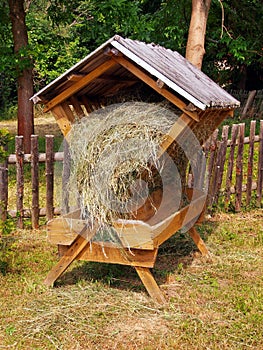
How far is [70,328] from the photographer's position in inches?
163

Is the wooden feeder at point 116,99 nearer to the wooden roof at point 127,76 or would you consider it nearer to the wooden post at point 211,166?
the wooden roof at point 127,76

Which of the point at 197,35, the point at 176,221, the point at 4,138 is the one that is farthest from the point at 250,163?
the point at 4,138

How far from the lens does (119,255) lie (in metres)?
4.57

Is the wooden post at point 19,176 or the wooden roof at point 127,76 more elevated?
the wooden roof at point 127,76

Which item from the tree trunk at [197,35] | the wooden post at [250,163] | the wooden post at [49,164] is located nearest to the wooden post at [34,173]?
the wooden post at [49,164]

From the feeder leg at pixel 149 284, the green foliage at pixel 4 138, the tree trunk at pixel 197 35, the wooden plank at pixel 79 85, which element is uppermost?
the tree trunk at pixel 197 35

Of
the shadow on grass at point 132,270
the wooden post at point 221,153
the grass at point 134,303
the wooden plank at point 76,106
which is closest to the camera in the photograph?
the grass at point 134,303

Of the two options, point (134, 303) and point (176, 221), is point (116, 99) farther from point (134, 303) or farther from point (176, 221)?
point (134, 303)

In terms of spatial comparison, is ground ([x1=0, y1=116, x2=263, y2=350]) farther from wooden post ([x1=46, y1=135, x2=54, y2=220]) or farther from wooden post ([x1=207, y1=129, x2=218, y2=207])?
wooden post ([x1=207, y1=129, x2=218, y2=207])

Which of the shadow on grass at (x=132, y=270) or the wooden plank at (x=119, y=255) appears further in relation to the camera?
the shadow on grass at (x=132, y=270)

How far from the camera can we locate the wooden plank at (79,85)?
4.44 metres

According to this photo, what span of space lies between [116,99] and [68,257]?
1.70 meters

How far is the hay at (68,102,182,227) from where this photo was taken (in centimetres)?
430

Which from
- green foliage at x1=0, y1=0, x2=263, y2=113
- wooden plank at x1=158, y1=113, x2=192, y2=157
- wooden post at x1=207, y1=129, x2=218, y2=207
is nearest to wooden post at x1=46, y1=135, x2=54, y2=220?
wooden post at x1=207, y1=129, x2=218, y2=207
